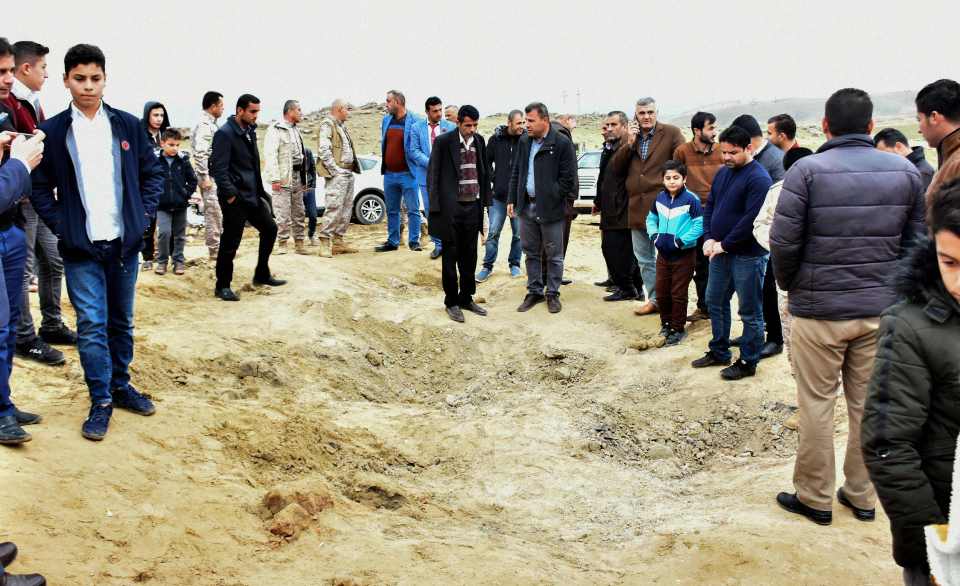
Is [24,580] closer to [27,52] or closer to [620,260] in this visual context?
[27,52]

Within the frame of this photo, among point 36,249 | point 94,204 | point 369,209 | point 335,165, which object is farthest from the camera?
point 369,209

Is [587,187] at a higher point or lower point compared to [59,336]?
higher

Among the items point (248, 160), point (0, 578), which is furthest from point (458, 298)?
point (0, 578)

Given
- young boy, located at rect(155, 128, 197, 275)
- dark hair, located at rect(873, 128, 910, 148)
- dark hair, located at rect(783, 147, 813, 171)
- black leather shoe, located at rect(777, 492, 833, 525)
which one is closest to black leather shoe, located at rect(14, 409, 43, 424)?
black leather shoe, located at rect(777, 492, 833, 525)

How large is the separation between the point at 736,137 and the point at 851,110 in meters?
2.04

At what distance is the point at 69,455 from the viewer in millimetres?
4246

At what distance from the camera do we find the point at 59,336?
651cm

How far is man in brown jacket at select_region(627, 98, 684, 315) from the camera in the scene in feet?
27.3

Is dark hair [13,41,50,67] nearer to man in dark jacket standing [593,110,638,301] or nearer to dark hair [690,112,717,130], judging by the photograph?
man in dark jacket standing [593,110,638,301]

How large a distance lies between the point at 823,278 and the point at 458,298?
5268 millimetres

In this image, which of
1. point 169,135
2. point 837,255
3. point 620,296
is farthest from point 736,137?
point 169,135

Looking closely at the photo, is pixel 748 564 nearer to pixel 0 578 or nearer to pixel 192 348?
pixel 0 578

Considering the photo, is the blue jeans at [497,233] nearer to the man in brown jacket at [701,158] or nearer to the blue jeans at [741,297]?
the man in brown jacket at [701,158]

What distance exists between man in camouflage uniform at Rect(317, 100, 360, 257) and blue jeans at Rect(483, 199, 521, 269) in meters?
2.36
